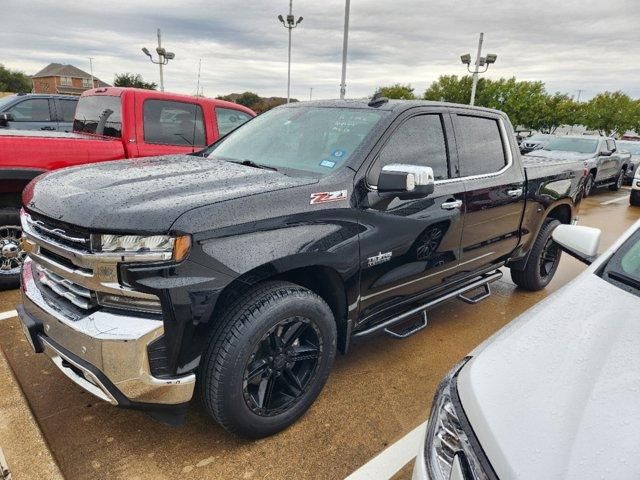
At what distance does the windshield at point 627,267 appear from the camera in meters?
1.91

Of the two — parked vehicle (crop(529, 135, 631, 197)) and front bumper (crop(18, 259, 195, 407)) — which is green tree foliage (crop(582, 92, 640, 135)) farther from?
front bumper (crop(18, 259, 195, 407))

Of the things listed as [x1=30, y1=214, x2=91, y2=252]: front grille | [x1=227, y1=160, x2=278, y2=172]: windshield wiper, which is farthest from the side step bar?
[x1=30, y1=214, x2=91, y2=252]: front grille

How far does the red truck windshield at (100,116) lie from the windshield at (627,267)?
14.7 feet

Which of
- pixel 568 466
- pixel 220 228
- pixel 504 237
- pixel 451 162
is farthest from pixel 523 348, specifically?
pixel 504 237

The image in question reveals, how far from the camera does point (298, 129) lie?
3.20 m

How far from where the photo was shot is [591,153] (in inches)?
484

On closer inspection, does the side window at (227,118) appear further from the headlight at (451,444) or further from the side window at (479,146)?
the headlight at (451,444)

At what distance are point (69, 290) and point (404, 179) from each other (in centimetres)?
179

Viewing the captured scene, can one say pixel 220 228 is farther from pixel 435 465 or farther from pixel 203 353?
pixel 435 465

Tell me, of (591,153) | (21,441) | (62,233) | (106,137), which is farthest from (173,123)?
(591,153)

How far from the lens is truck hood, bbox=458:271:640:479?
1162mm

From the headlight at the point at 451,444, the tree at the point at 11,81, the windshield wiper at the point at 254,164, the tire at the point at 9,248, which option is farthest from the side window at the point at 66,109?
the tree at the point at 11,81

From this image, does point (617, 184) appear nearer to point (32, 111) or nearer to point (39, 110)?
point (39, 110)

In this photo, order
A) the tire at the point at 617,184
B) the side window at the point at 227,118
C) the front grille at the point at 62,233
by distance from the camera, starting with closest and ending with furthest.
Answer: the front grille at the point at 62,233
the side window at the point at 227,118
the tire at the point at 617,184
